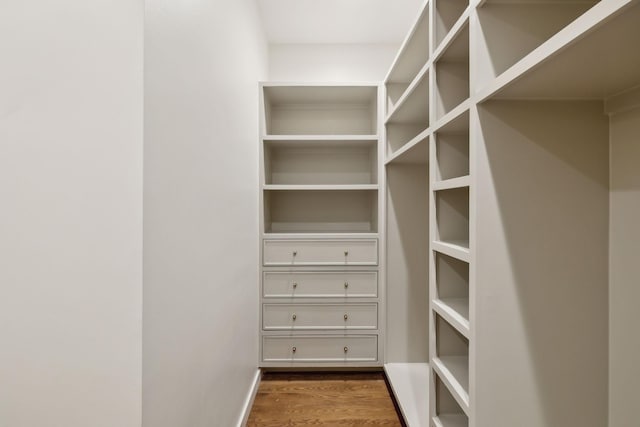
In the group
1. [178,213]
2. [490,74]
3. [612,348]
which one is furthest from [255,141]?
[612,348]

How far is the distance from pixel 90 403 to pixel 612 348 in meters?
1.36

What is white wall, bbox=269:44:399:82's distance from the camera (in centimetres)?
263

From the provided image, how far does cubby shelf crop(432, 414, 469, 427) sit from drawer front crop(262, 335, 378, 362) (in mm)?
977

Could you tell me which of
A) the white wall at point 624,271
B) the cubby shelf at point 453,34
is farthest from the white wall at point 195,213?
the white wall at point 624,271

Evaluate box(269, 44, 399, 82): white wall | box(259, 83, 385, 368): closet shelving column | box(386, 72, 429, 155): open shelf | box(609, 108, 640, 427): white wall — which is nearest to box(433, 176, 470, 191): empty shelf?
box(609, 108, 640, 427): white wall

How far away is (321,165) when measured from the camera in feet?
8.48

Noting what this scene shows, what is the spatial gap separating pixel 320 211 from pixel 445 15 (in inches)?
63.0

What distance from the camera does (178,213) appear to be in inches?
35.2

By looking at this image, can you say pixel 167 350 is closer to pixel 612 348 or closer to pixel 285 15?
pixel 612 348

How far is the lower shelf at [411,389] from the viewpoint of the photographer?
5.37ft

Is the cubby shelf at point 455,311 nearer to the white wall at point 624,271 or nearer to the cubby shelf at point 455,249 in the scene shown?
the cubby shelf at point 455,249

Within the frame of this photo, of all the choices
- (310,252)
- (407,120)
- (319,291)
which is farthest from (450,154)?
(319,291)

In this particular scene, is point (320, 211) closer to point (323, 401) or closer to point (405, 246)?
point (405, 246)

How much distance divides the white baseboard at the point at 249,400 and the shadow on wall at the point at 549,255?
1.25 m
